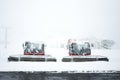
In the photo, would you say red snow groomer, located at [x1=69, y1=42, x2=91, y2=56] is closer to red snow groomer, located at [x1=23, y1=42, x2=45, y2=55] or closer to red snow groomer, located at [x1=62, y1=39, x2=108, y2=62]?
red snow groomer, located at [x1=62, y1=39, x2=108, y2=62]

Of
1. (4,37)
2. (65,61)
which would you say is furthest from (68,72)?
(4,37)

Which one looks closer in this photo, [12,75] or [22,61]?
[12,75]

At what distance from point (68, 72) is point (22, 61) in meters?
1.80

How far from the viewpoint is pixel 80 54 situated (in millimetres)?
5980

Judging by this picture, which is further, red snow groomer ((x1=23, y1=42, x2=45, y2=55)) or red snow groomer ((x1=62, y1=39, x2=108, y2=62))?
red snow groomer ((x1=23, y1=42, x2=45, y2=55))

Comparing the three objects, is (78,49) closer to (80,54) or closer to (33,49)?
(80,54)

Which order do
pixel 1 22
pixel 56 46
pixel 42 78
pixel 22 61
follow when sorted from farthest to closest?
pixel 1 22 < pixel 56 46 < pixel 22 61 < pixel 42 78

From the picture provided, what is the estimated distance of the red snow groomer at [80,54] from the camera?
219 inches

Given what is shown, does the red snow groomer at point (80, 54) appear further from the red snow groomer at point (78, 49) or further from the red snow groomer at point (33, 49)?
the red snow groomer at point (33, 49)

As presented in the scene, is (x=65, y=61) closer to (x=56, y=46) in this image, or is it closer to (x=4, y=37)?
(x=56, y=46)

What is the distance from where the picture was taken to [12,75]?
366 centimetres

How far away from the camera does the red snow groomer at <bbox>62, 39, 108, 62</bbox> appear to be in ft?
18.3

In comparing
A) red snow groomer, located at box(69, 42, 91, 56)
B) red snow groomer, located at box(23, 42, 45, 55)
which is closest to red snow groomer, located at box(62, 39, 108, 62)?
red snow groomer, located at box(69, 42, 91, 56)

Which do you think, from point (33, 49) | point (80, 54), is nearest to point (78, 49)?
point (80, 54)
